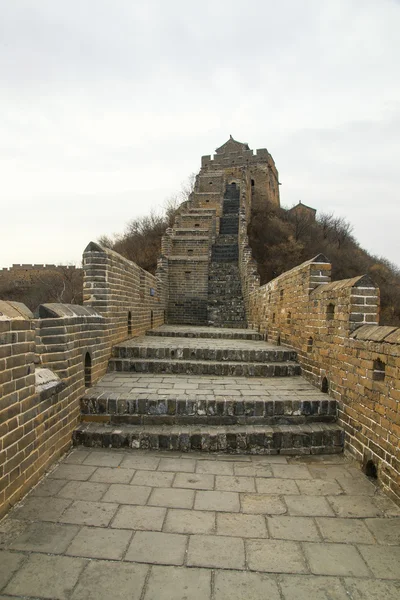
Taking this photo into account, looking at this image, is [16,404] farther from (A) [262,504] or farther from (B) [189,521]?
(A) [262,504]

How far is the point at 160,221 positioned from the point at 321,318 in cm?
2048

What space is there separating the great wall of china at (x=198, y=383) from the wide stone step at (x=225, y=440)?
0.01 meters

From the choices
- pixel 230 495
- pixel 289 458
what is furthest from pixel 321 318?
pixel 230 495

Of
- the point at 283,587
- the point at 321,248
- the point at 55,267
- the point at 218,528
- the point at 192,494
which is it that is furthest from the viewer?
the point at 55,267

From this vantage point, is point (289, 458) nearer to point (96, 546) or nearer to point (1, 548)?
point (96, 546)

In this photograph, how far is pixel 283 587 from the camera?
194cm

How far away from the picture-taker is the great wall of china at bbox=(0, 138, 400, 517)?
289cm

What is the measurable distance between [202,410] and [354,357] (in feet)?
5.47

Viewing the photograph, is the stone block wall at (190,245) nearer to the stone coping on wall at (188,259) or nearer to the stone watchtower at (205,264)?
the stone watchtower at (205,264)

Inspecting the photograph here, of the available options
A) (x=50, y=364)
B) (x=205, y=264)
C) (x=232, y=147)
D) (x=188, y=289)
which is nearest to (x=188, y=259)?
(x=205, y=264)

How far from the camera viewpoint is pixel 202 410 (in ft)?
13.3

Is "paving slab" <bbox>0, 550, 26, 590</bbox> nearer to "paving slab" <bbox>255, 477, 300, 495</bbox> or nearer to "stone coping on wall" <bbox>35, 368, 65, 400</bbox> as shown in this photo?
"stone coping on wall" <bbox>35, 368, 65, 400</bbox>

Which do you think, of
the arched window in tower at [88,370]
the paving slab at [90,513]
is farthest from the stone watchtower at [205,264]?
the paving slab at [90,513]

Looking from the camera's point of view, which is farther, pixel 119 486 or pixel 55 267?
pixel 55 267
